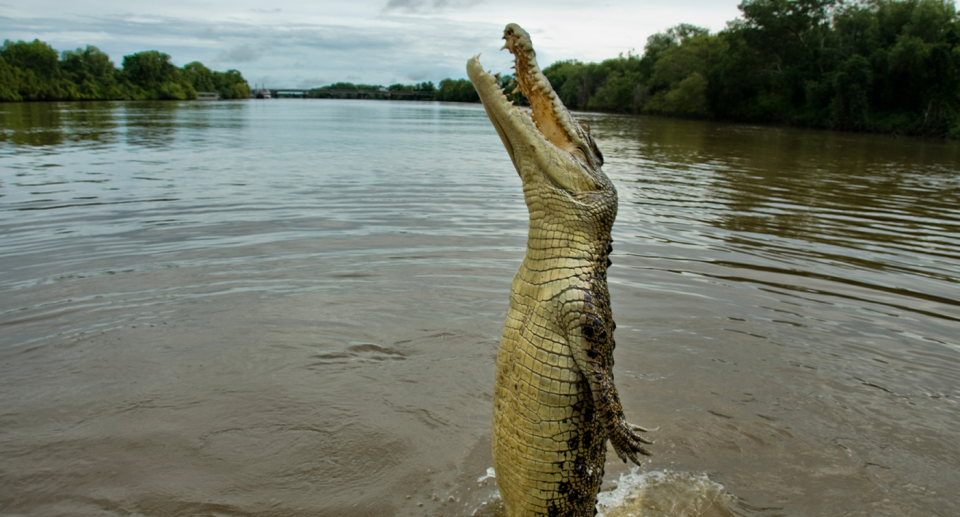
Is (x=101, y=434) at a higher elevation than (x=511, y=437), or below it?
below

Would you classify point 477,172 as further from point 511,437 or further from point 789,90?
point 789,90

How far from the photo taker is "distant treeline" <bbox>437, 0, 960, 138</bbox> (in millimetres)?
36250

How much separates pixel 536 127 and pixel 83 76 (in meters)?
102

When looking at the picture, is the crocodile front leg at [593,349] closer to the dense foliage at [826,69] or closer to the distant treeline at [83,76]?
the dense foliage at [826,69]

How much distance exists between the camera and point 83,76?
276 ft

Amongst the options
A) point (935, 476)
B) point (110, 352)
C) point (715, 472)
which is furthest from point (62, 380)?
point (935, 476)

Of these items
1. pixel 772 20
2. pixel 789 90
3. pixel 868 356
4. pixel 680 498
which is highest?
pixel 772 20

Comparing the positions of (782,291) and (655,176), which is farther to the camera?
(655,176)

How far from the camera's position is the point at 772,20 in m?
46.8

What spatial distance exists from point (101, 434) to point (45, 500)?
615mm

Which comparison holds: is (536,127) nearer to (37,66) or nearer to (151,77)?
(37,66)

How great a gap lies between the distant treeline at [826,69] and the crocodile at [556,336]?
136 ft

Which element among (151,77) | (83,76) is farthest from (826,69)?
(151,77)

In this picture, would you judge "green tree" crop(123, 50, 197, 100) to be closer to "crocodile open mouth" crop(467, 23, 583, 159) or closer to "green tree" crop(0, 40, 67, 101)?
"green tree" crop(0, 40, 67, 101)
